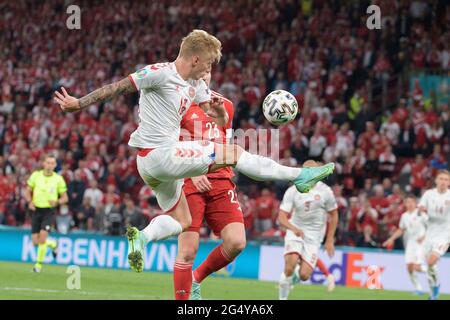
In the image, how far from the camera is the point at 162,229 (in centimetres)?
939

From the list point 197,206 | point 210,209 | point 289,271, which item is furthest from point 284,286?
point 197,206

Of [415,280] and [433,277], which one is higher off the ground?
[433,277]

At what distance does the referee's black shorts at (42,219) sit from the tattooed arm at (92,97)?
10.7 meters

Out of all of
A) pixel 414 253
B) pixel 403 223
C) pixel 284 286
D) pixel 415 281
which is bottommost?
pixel 415 281

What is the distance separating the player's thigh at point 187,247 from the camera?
10156 millimetres

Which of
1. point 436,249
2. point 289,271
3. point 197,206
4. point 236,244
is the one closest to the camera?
point 236,244

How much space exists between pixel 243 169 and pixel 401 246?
12575 mm

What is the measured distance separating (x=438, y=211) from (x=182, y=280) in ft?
28.3

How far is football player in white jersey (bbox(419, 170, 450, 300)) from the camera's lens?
17141 millimetres

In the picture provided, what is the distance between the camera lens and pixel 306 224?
16.3m

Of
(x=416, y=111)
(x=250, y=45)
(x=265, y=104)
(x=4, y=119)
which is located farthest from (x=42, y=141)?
(x=265, y=104)

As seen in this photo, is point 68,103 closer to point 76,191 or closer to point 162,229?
point 162,229

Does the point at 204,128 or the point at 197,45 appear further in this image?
the point at 204,128

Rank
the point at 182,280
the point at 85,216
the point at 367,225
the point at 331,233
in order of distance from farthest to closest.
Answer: the point at 85,216
the point at 367,225
the point at 331,233
the point at 182,280
